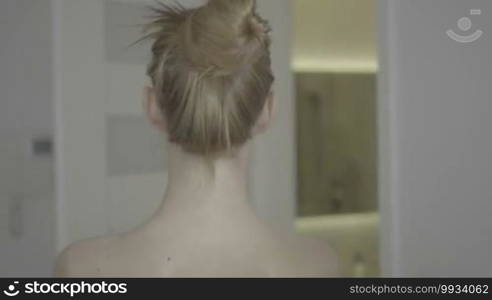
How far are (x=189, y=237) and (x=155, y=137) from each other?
0.79 meters

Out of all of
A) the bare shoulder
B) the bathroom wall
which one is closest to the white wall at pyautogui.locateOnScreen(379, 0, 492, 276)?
the bare shoulder

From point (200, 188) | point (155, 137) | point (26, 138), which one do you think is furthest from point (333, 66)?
point (200, 188)

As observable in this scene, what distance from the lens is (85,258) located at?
0.80m

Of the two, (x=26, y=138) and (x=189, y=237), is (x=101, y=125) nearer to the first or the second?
(x=26, y=138)

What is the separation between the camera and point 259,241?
0.82 metres

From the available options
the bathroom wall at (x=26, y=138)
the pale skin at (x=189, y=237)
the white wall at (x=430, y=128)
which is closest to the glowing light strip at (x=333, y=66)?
the bathroom wall at (x=26, y=138)

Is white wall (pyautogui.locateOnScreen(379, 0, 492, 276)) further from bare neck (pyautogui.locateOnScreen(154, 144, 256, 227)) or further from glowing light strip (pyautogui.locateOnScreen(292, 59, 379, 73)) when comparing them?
glowing light strip (pyautogui.locateOnScreen(292, 59, 379, 73))

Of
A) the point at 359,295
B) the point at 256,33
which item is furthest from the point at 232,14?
the point at 359,295

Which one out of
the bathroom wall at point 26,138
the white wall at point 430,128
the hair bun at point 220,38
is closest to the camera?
the hair bun at point 220,38

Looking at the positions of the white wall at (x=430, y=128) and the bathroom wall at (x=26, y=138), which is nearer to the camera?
the white wall at (x=430, y=128)

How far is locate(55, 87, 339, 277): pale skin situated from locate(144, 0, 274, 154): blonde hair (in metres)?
0.04

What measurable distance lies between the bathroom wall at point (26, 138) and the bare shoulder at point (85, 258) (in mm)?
1037

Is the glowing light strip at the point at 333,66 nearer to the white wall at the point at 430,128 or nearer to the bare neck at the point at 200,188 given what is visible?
the white wall at the point at 430,128

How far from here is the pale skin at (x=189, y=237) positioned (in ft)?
2.63
